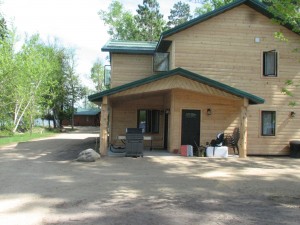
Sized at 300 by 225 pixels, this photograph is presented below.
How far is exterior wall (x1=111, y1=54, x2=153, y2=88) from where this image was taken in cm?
1898

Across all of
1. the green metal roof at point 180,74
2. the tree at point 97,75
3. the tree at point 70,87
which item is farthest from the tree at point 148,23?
the green metal roof at point 180,74

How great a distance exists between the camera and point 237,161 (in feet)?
46.2

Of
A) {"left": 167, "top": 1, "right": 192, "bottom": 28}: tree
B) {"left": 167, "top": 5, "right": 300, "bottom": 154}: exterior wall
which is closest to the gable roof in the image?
{"left": 167, "top": 5, "right": 300, "bottom": 154}: exterior wall

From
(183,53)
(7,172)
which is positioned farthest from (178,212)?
(183,53)

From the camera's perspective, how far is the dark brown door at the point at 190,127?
1625 cm

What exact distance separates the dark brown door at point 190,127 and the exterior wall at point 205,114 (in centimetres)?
19

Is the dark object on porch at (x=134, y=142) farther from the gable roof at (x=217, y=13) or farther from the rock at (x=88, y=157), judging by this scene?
the gable roof at (x=217, y=13)

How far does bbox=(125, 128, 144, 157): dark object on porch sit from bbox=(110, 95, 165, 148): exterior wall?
425 cm

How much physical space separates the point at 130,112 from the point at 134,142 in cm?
457

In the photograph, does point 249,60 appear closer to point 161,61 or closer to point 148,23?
point 161,61

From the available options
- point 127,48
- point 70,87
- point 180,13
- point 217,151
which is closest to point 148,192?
point 217,151

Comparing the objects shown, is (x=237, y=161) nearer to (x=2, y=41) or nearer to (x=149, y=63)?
(x=149, y=63)

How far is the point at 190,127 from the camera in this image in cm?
1628

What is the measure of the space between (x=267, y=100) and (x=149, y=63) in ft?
21.8
